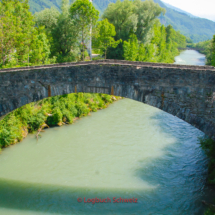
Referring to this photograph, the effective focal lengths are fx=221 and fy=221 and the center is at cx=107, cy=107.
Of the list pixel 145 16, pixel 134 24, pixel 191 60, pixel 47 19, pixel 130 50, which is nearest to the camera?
pixel 47 19

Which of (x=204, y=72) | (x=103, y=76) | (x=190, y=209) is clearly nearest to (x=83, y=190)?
(x=190, y=209)

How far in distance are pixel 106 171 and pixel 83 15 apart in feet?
58.4

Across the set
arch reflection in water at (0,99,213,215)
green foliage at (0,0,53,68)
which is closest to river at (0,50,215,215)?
arch reflection in water at (0,99,213,215)

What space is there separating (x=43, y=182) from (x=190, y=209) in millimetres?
6458

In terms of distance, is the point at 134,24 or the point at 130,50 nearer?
the point at 130,50

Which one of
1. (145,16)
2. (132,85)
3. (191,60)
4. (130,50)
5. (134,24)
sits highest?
(145,16)

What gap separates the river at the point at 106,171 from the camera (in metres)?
8.99

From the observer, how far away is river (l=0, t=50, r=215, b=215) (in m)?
8.99

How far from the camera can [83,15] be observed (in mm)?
23047

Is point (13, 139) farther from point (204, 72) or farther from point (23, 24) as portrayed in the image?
point (204, 72)

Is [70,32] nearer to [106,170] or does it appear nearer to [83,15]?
[83,15]

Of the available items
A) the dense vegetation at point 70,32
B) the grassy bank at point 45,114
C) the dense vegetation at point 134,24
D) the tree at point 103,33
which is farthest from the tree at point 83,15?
the grassy bank at point 45,114

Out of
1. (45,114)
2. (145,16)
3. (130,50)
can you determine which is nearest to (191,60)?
(145,16)

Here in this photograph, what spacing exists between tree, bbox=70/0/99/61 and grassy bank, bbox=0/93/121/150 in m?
8.47
